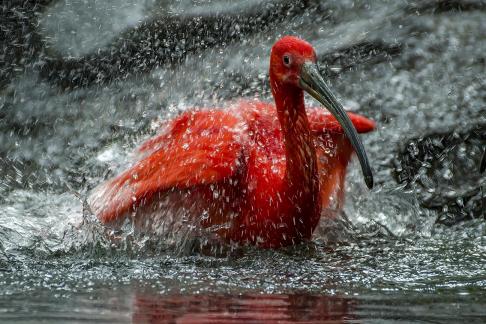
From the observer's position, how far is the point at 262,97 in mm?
8023

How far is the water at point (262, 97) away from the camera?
405 cm

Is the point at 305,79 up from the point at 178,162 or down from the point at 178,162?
up

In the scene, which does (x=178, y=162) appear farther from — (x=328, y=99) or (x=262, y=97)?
(x=262, y=97)

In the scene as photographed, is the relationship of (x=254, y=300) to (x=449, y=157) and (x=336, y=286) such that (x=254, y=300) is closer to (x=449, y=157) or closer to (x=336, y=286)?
(x=336, y=286)

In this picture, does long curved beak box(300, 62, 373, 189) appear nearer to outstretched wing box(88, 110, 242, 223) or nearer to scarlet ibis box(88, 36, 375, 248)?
scarlet ibis box(88, 36, 375, 248)

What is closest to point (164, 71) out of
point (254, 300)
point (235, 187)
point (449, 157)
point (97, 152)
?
point (97, 152)

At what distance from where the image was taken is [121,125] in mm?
8328

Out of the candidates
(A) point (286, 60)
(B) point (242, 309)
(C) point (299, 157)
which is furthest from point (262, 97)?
(B) point (242, 309)

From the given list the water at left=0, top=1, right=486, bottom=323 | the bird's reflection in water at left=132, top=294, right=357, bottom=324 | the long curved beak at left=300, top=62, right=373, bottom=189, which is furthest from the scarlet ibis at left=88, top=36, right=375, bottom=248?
the bird's reflection in water at left=132, top=294, right=357, bottom=324

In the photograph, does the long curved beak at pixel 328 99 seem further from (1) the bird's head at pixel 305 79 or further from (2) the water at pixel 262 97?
(2) the water at pixel 262 97

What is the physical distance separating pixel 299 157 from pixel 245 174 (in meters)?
0.33

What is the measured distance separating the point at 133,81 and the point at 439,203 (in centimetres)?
299

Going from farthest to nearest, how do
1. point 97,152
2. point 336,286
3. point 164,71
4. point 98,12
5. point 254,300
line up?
point 98,12
point 164,71
point 97,152
point 336,286
point 254,300

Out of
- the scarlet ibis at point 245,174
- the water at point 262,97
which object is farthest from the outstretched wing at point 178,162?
the water at point 262,97
